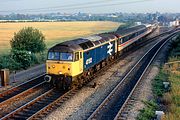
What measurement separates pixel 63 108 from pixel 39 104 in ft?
4.91

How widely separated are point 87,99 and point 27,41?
69.4 feet

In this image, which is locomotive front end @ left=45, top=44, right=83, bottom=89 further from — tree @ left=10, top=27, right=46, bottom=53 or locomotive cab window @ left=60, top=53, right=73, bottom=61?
tree @ left=10, top=27, right=46, bottom=53

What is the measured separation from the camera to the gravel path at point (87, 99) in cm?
1539

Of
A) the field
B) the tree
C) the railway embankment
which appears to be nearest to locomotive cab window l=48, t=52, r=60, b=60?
the railway embankment

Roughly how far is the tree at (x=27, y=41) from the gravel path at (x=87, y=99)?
13.9 metres

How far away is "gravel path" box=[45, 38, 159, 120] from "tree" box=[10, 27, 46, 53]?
1386 cm

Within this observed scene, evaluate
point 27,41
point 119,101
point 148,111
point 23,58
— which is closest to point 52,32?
point 27,41

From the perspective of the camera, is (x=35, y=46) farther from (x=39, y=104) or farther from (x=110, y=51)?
(x=39, y=104)

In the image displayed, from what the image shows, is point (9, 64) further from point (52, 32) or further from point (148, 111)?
point (52, 32)

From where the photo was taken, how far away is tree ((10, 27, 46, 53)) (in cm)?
3700

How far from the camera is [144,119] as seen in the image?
47.9 feet

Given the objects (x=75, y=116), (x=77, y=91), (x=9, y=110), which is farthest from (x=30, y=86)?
(x=75, y=116)

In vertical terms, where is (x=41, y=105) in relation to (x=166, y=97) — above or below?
below

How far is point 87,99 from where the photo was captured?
1834 centimetres
